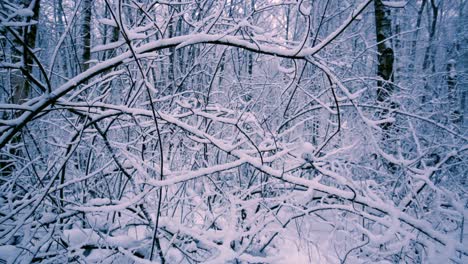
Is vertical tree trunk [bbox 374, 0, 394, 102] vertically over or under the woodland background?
over

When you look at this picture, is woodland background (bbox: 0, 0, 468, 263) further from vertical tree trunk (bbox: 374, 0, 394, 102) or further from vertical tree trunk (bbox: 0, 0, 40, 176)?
vertical tree trunk (bbox: 374, 0, 394, 102)

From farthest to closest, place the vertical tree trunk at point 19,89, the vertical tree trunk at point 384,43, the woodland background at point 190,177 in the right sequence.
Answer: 1. the vertical tree trunk at point 384,43
2. the vertical tree trunk at point 19,89
3. the woodland background at point 190,177

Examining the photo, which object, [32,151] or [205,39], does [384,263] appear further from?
[32,151]

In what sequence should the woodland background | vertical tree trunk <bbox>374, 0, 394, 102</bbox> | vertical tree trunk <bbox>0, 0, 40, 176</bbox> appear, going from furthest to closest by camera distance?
vertical tree trunk <bbox>374, 0, 394, 102</bbox>
vertical tree trunk <bbox>0, 0, 40, 176</bbox>
the woodland background

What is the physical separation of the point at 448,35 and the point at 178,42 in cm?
1416

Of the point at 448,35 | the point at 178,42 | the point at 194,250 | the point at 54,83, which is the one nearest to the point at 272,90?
the point at 194,250

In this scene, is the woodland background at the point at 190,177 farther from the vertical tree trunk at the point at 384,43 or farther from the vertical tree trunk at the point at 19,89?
the vertical tree trunk at the point at 384,43

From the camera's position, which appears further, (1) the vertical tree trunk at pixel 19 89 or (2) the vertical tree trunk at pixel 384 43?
(2) the vertical tree trunk at pixel 384 43

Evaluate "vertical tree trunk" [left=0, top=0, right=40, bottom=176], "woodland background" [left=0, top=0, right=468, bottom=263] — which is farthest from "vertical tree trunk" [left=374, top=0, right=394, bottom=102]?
"vertical tree trunk" [left=0, top=0, right=40, bottom=176]

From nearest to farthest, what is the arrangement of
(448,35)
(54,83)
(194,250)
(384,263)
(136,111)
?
(136,111)
(384,263)
(194,250)
(54,83)
(448,35)

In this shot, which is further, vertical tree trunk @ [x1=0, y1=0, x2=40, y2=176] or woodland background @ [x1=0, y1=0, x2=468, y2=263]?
vertical tree trunk @ [x1=0, y1=0, x2=40, y2=176]

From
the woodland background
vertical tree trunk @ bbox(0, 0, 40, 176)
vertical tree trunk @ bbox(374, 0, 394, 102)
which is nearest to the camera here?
the woodland background

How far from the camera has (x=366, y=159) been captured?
3057mm

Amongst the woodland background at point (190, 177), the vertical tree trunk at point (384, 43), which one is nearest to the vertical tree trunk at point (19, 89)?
the woodland background at point (190, 177)
